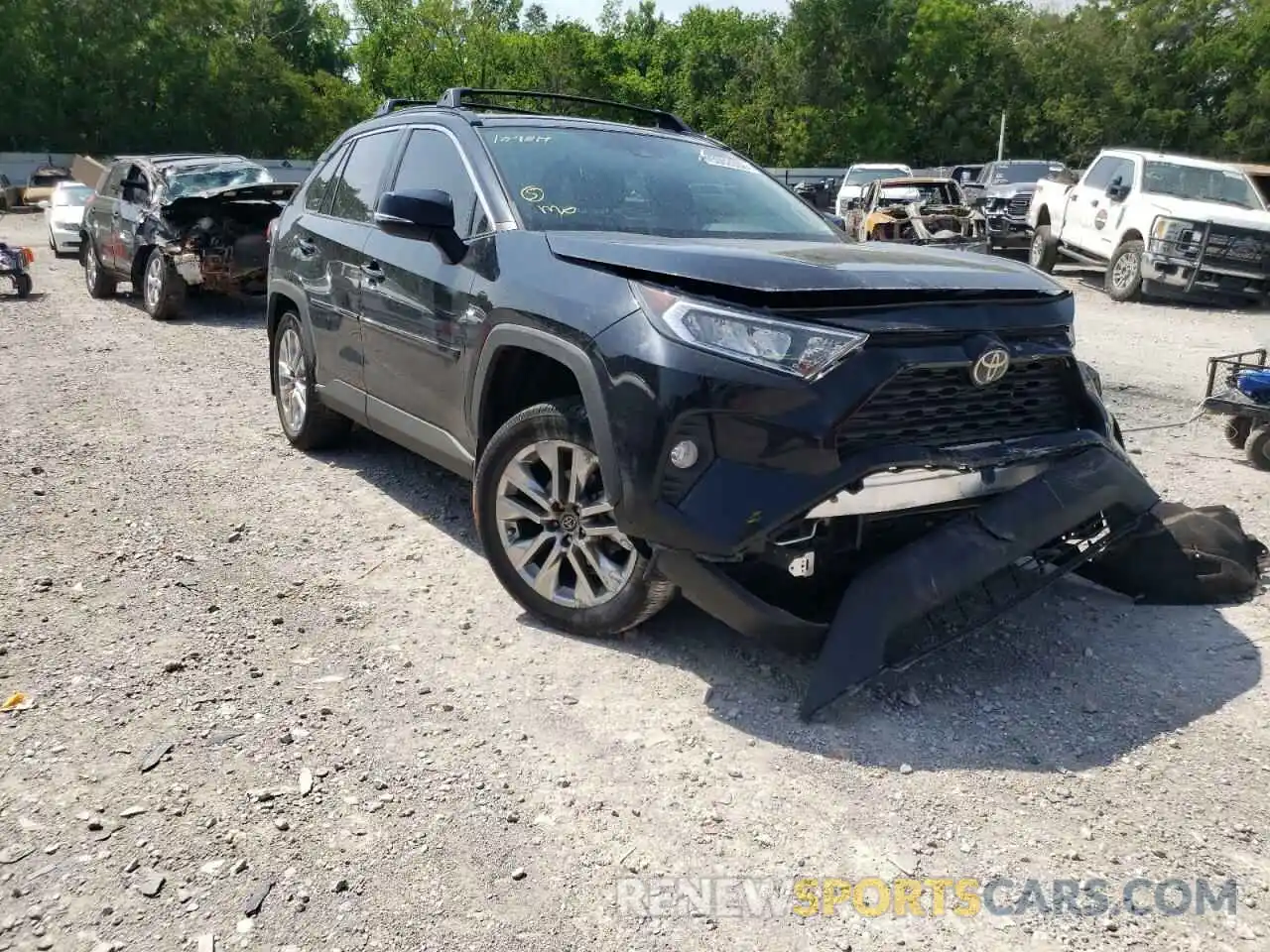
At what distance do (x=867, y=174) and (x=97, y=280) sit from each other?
55.9 feet

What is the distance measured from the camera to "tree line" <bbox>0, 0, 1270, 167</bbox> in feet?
143

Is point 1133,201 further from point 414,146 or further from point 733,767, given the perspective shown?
point 733,767

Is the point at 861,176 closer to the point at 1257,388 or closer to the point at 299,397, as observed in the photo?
the point at 1257,388

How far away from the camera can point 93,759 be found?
3.14 meters

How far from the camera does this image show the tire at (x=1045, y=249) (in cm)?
1617

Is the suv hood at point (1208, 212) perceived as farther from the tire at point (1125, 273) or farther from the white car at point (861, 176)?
the white car at point (861, 176)

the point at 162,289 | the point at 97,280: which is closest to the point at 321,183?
the point at 162,289

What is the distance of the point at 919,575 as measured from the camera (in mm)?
3316

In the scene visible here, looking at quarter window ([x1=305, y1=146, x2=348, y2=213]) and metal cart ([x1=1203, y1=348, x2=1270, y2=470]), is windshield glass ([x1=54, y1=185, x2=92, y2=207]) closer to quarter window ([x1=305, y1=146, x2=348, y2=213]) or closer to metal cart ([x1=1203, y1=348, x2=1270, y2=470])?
quarter window ([x1=305, y1=146, x2=348, y2=213])

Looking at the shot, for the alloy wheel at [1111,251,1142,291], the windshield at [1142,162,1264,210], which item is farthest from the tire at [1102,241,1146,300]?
the windshield at [1142,162,1264,210]

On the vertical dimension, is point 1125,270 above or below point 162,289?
above

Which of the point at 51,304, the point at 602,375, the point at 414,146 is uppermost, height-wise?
the point at 414,146

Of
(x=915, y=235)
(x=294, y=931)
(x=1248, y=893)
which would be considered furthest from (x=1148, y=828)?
(x=915, y=235)

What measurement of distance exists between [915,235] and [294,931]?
46.7 feet
